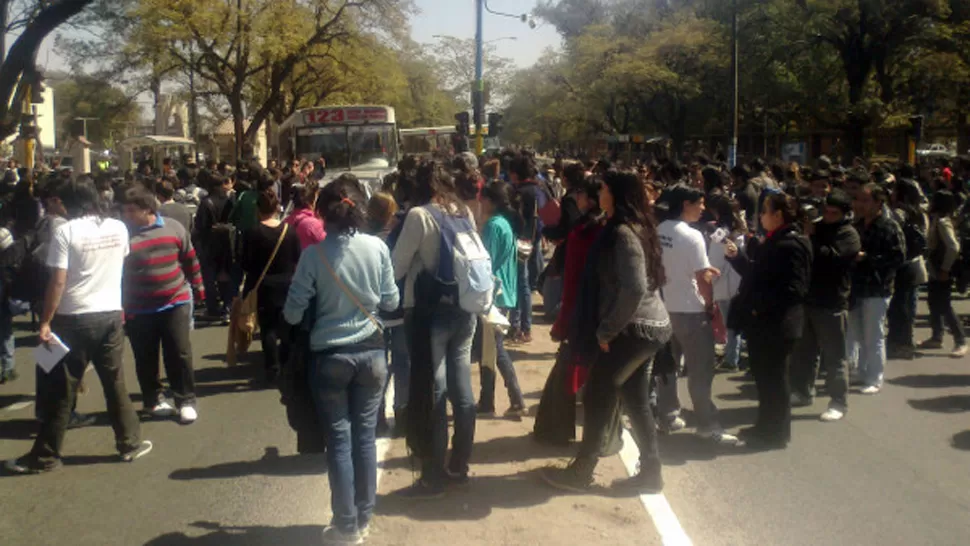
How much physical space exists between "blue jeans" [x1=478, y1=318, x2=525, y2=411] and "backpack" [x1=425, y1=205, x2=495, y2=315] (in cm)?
129

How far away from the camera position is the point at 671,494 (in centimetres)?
543

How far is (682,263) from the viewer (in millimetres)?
5957

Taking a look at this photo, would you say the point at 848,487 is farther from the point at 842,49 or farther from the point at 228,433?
the point at 842,49

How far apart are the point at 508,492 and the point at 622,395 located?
87 centimetres

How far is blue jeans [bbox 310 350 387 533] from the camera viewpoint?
4.46 metres

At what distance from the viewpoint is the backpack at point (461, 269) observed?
508 cm

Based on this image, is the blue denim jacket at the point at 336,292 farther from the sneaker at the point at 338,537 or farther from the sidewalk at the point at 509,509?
the sidewalk at the point at 509,509

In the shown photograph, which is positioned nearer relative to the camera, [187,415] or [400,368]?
[400,368]

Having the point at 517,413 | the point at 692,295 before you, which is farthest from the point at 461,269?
the point at 517,413

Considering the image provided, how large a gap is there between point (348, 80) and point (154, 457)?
28.2m

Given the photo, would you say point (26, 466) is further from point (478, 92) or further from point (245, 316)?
point (478, 92)

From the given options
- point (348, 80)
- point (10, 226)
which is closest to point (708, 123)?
point (348, 80)

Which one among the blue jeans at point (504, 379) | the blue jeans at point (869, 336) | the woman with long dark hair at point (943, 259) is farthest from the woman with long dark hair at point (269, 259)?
the woman with long dark hair at point (943, 259)

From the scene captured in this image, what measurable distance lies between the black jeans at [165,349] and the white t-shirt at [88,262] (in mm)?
796
